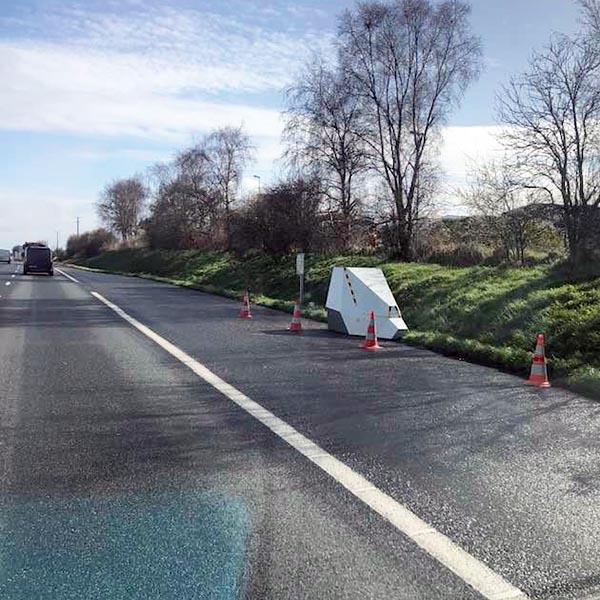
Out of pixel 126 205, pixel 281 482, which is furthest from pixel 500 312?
pixel 126 205

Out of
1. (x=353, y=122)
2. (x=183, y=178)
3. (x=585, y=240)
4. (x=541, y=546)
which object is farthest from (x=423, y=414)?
(x=183, y=178)

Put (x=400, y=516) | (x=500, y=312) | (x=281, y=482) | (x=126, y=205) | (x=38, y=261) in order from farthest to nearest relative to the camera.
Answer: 1. (x=126, y=205)
2. (x=38, y=261)
3. (x=500, y=312)
4. (x=281, y=482)
5. (x=400, y=516)

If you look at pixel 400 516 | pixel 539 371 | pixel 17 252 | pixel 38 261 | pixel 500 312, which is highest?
pixel 17 252

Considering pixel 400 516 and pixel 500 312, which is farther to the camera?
pixel 500 312

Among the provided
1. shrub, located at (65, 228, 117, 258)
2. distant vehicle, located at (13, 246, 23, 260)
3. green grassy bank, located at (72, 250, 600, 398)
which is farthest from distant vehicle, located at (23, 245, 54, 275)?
distant vehicle, located at (13, 246, 23, 260)

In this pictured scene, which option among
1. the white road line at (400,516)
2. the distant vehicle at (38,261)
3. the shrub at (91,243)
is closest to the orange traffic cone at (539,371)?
the white road line at (400,516)

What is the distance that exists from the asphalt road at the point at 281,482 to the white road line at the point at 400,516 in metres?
0.06

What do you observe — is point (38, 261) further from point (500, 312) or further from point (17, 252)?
point (17, 252)

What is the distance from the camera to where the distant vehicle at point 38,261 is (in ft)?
150

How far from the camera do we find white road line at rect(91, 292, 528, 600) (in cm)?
353

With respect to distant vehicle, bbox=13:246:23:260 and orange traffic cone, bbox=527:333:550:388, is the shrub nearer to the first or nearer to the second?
distant vehicle, bbox=13:246:23:260

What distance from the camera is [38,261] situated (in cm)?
4581

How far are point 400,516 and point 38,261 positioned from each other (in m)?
45.1

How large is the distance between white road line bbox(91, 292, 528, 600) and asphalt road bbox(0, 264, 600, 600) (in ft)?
0.20
